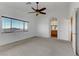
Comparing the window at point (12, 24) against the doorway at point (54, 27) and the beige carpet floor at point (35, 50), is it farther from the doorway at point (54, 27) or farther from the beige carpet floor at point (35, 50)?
the doorway at point (54, 27)

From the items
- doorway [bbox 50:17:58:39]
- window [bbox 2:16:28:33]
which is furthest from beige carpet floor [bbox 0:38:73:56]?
doorway [bbox 50:17:58:39]

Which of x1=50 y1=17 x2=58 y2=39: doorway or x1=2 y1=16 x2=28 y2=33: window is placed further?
x1=50 y1=17 x2=58 y2=39: doorway

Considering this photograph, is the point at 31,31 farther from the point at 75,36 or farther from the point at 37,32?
the point at 75,36

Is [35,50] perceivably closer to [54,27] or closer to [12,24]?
[12,24]

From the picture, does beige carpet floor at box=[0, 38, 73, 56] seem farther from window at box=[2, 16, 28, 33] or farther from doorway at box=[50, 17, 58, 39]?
doorway at box=[50, 17, 58, 39]

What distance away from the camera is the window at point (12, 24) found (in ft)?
17.4

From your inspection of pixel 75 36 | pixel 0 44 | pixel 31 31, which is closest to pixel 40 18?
pixel 31 31

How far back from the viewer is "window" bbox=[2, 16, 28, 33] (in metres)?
5.30

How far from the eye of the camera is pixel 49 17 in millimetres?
8766

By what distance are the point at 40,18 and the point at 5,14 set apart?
417 cm

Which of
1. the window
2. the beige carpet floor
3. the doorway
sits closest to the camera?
the beige carpet floor

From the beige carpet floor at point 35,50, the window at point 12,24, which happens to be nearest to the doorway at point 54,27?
the window at point 12,24

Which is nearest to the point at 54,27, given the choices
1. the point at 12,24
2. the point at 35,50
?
the point at 12,24

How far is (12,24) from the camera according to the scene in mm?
5840
